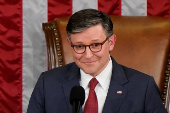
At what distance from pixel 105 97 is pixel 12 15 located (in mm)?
967

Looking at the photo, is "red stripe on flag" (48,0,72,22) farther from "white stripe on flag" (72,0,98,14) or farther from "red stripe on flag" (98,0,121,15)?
"red stripe on flag" (98,0,121,15)

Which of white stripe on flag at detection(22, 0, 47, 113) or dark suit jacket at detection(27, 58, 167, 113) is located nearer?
dark suit jacket at detection(27, 58, 167, 113)

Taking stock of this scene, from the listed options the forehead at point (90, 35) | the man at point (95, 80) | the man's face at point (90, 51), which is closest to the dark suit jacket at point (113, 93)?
the man at point (95, 80)

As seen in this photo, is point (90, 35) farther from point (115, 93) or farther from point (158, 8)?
point (158, 8)

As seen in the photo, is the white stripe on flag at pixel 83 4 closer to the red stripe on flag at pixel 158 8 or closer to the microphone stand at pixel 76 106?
the red stripe on flag at pixel 158 8

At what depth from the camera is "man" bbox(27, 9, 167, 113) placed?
4.58ft

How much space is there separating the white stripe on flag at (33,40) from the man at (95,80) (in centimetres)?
58

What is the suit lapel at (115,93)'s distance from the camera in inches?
58.9

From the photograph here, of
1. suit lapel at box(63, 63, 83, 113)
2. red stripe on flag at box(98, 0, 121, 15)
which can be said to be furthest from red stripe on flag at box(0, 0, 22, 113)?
suit lapel at box(63, 63, 83, 113)

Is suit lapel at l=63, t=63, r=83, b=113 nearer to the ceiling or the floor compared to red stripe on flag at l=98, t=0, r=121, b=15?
nearer to the floor

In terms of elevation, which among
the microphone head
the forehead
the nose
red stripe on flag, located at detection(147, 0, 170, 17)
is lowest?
the microphone head

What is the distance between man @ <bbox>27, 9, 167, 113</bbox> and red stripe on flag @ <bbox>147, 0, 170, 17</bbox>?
74 cm

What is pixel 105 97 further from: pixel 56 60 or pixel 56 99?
pixel 56 60

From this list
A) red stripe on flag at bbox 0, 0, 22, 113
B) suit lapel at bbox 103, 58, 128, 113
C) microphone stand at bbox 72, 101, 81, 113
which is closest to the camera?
microphone stand at bbox 72, 101, 81, 113
